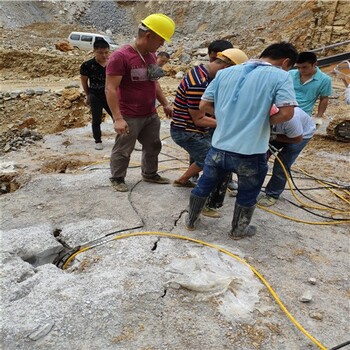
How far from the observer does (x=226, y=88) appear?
→ 2707mm

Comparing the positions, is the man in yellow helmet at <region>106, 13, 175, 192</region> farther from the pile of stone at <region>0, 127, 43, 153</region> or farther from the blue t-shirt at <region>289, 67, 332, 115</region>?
the pile of stone at <region>0, 127, 43, 153</region>

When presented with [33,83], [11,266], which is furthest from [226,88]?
[33,83]

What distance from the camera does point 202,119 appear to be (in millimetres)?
3287

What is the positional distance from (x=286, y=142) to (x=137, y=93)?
1598mm

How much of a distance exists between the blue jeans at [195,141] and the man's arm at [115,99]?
522 mm

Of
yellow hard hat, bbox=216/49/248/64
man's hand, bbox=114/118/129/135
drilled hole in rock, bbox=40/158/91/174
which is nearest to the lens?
yellow hard hat, bbox=216/49/248/64

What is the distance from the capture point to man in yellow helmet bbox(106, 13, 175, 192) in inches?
133

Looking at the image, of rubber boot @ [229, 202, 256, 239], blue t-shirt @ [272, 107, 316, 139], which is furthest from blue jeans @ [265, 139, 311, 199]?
rubber boot @ [229, 202, 256, 239]

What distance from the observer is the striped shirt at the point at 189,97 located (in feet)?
10.6

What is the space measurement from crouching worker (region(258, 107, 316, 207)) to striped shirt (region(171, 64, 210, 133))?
2.46ft

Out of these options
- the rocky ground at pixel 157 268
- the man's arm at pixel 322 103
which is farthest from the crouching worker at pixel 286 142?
the man's arm at pixel 322 103

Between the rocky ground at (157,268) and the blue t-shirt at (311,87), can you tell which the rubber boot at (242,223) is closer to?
the rocky ground at (157,268)

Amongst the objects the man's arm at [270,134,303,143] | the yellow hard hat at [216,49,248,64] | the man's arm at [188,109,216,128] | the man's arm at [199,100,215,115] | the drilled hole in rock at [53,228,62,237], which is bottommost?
the drilled hole in rock at [53,228,62,237]

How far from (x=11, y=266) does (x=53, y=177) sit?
188 centimetres
